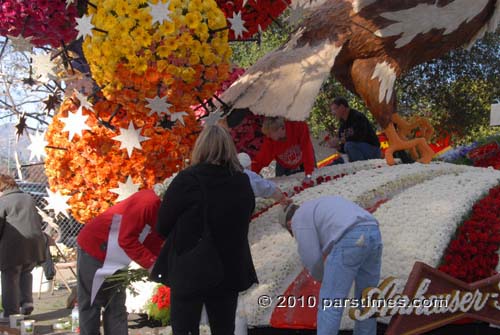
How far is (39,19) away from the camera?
14.0ft

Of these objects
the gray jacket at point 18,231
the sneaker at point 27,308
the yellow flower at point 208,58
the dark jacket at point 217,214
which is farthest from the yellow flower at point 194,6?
the sneaker at point 27,308

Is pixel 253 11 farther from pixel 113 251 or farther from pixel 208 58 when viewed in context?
pixel 113 251

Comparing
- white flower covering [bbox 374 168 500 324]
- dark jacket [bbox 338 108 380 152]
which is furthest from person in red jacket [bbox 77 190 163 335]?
dark jacket [bbox 338 108 380 152]

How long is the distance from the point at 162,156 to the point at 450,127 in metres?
11.1

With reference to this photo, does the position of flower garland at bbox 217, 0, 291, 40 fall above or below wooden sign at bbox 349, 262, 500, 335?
above

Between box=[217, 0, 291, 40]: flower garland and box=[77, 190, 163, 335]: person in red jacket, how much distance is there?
2.04 metres

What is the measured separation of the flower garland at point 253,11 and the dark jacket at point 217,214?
2216mm

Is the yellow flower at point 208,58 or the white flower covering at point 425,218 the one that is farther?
the white flower covering at point 425,218

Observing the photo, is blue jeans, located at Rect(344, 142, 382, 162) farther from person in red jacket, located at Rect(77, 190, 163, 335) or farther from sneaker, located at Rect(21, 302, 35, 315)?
sneaker, located at Rect(21, 302, 35, 315)

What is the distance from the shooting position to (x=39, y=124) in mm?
4898

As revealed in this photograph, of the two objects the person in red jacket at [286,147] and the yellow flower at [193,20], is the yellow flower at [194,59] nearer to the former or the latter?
the yellow flower at [193,20]

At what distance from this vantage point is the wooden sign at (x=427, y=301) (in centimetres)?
366

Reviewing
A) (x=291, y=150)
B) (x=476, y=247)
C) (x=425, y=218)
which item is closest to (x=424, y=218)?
(x=425, y=218)

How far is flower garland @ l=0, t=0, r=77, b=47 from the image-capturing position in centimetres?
421
